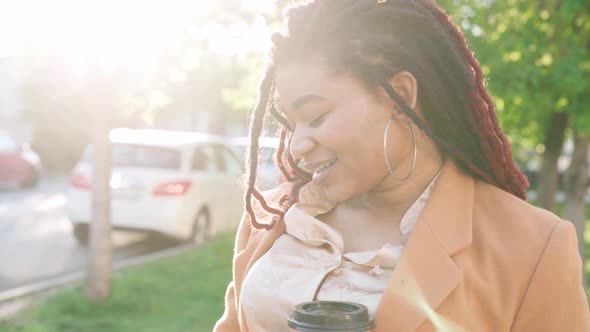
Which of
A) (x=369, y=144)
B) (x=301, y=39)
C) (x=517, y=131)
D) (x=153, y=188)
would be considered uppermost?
(x=301, y=39)

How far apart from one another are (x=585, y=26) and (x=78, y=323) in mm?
6546

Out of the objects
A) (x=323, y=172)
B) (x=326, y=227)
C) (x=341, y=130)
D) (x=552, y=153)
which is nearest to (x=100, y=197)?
(x=326, y=227)

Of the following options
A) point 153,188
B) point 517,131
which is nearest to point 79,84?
point 153,188

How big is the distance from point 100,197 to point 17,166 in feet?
43.3

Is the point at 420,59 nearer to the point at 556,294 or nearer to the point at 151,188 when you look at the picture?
the point at 556,294

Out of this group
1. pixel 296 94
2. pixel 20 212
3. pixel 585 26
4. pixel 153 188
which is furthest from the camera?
pixel 20 212

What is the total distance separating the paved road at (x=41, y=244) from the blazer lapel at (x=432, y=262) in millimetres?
6557

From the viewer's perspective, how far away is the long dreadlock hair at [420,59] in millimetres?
1994

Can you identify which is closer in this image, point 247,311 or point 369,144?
point 369,144

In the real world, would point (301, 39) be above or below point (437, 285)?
above

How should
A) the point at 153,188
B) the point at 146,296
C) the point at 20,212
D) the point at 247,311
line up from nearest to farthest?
1. the point at 247,311
2. the point at 146,296
3. the point at 153,188
4. the point at 20,212

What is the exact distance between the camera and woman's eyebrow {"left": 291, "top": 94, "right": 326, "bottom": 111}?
Answer: 1991 millimetres

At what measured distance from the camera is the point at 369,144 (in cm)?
196

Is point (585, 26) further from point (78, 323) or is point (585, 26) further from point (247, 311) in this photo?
point (247, 311)
